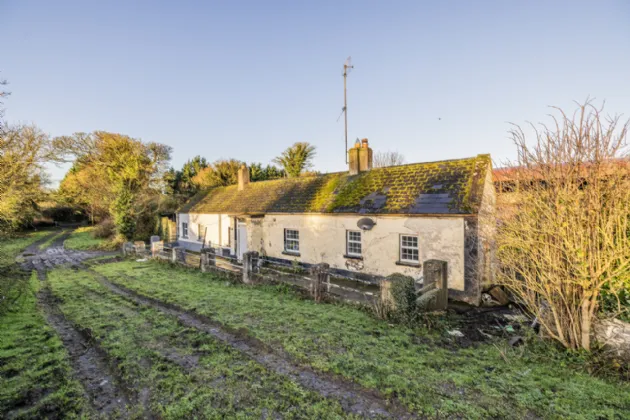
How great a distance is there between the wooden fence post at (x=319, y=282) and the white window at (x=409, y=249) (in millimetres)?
4074

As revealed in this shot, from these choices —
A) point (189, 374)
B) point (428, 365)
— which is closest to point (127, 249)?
point (189, 374)

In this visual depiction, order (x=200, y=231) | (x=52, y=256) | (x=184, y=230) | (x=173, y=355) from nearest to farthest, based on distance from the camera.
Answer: (x=173, y=355) < (x=52, y=256) < (x=200, y=231) < (x=184, y=230)

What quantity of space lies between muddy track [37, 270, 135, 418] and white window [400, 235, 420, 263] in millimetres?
10496

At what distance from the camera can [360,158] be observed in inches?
667

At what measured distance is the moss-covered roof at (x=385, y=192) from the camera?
1182cm

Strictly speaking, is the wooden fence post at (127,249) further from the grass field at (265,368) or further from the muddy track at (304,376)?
the muddy track at (304,376)

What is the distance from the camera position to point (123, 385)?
5.20m

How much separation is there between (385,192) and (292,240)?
6.04m

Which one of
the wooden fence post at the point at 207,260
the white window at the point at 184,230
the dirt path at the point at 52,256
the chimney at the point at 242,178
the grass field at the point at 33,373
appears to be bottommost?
the dirt path at the point at 52,256

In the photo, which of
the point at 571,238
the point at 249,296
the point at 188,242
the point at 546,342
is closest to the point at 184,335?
the point at 249,296

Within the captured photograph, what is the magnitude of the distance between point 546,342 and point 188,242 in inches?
969

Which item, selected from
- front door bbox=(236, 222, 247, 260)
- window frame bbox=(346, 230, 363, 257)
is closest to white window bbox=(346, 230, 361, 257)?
window frame bbox=(346, 230, 363, 257)

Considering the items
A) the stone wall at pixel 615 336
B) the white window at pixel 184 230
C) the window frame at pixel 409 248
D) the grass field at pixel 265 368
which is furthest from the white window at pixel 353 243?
the white window at pixel 184 230

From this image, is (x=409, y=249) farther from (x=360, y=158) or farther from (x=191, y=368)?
(x=191, y=368)
